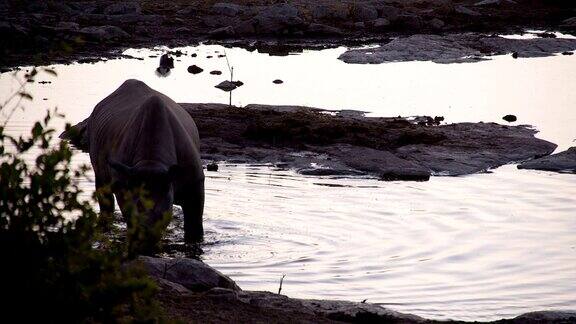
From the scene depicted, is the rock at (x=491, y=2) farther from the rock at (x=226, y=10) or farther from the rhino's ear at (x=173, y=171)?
the rhino's ear at (x=173, y=171)

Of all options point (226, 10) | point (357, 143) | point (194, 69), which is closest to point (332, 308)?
point (357, 143)

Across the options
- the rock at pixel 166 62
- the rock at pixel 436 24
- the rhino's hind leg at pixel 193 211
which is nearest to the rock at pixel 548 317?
the rhino's hind leg at pixel 193 211

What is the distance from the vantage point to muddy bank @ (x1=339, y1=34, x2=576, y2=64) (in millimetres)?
30969

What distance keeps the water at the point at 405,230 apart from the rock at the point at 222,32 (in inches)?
497

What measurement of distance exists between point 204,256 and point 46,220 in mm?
5500

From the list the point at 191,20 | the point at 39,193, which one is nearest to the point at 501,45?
the point at 191,20

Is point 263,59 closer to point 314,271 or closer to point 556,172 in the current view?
point 556,172

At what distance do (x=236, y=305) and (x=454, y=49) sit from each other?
25009 millimetres

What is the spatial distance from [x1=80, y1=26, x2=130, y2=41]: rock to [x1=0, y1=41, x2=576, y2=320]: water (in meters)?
7.96

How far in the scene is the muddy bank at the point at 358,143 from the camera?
1625cm

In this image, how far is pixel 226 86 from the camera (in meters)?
25.0

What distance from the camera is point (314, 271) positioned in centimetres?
1074

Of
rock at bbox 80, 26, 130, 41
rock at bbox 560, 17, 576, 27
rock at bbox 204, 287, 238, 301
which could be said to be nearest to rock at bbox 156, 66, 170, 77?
rock at bbox 80, 26, 130, 41

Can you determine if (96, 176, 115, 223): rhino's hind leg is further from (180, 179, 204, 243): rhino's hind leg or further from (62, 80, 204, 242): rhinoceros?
(180, 179, 204, 243): rhino's hind leg
